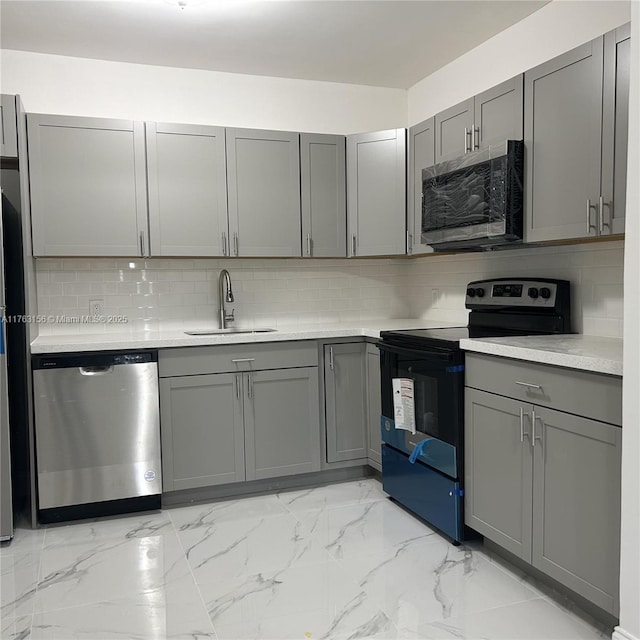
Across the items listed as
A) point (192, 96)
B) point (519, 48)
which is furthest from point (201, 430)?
point (519, 48)

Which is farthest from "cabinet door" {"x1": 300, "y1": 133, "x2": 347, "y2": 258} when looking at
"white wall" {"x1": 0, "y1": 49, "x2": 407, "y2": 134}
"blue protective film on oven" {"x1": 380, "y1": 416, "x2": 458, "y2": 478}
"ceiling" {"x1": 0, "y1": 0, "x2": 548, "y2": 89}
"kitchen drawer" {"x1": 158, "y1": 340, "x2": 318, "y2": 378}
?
"blue protective film on oven" {"x1": 380, "y1": 416, "x2": 458, "y2": 478}

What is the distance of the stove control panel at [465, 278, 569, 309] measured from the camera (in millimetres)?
2934

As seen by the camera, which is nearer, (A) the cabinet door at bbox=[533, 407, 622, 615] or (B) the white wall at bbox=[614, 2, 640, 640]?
(B) the white wall at bbox=[614, 2, 640, 640]

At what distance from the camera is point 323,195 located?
390cm

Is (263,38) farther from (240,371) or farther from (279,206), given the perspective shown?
(240,371)

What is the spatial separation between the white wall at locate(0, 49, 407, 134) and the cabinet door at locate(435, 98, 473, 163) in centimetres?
100

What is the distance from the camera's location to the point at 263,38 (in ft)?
11.2

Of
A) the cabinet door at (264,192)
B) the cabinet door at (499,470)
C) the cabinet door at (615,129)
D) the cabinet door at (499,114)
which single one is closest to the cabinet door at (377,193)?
the cabinet door at (264,192)

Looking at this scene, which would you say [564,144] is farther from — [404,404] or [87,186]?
[87,186]

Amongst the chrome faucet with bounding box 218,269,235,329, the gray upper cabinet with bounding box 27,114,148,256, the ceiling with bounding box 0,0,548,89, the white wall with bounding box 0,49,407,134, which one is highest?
the ceiling with bounding box 0,0,548,89

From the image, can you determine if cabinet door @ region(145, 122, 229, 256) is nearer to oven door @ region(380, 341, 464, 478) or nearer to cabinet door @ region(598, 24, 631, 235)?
oven door @ region(380, 341, 464, 478)

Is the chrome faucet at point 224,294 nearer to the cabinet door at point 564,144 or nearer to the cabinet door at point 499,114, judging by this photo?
the cabinet door at point 499,114

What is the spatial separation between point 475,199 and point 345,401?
1417 millimetres

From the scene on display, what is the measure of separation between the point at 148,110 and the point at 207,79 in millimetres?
425
